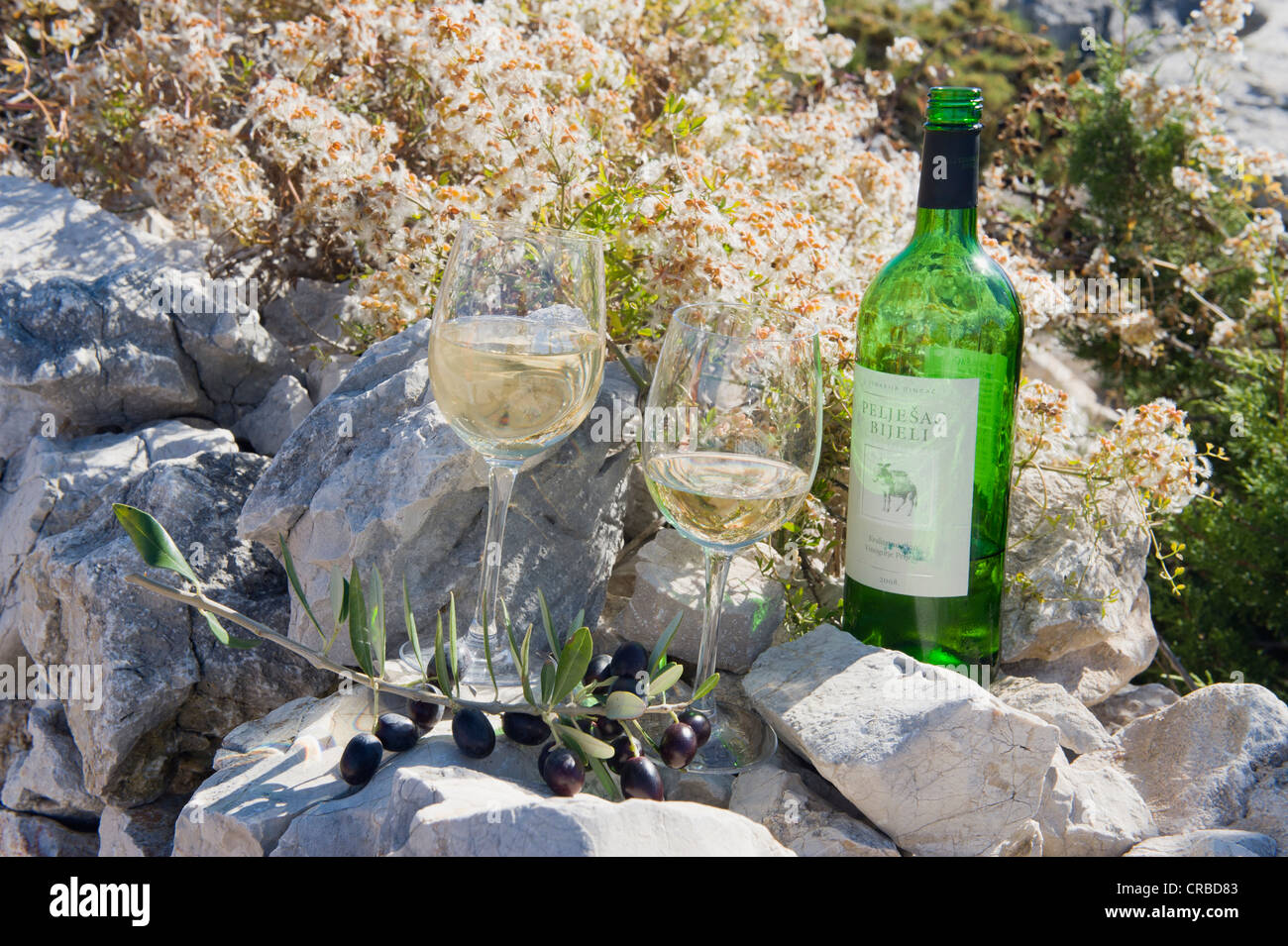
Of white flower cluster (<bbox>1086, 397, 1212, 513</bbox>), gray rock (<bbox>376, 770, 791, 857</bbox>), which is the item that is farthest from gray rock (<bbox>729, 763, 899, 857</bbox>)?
white flower cluster (<bbox>1086, 397, 1212, 513</bbox>)

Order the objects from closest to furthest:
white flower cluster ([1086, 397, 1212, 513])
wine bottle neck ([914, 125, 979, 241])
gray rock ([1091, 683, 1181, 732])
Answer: wine bottle neck ([914, 125, 979, 241]), white flower cluster ([1086, 397, 1212, 513]), gray rock ([1091, 683, 1181, 732])

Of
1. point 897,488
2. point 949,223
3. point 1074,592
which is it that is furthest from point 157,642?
point 1074,592

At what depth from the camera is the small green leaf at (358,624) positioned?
1427 millimetres

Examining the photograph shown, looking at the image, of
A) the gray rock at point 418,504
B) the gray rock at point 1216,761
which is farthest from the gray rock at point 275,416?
the gray rock at point 1216,761

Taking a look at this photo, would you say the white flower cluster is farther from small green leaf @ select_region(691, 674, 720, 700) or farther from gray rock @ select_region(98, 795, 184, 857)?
gray rock @ select_region(98, 795, 184, 857)

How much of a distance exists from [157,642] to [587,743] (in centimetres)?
86

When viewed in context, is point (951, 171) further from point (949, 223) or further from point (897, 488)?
point (897, 488)

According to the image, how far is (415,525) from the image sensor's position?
175 cm

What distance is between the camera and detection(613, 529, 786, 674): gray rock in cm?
182

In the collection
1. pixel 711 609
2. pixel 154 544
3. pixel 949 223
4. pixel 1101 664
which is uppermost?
pixel 949 223

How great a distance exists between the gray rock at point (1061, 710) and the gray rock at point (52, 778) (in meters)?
1.60

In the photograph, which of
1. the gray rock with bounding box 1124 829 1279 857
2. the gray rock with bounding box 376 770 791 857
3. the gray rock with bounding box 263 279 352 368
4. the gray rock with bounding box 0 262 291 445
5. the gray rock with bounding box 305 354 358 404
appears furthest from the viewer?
the gray rock with bounding box 263 279 352 368

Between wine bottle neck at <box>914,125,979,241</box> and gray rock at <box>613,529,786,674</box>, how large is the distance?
71 centimetres

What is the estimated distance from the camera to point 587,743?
140 centimetres
